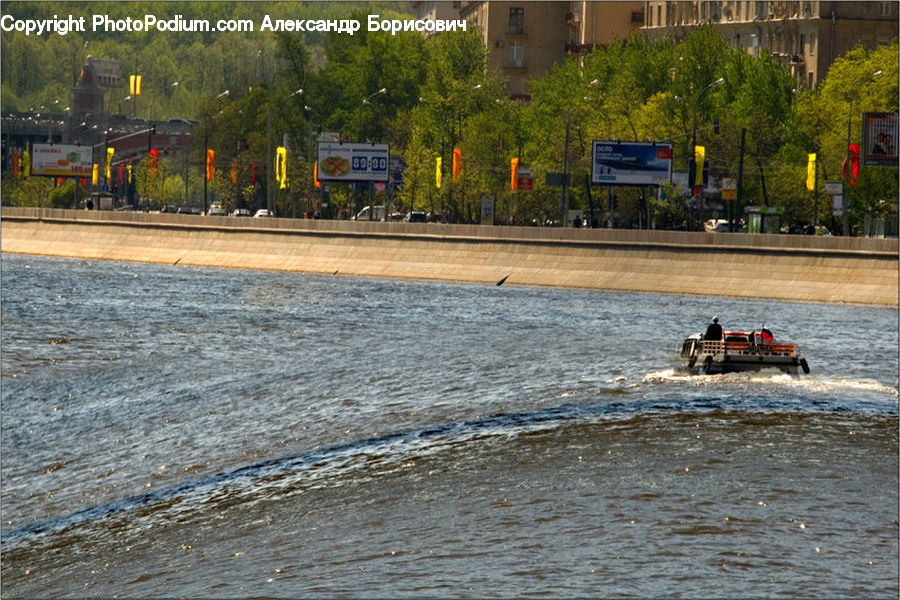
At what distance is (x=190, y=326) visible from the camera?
60.8 meters

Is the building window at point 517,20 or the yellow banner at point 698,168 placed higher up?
the building window at point 517,20

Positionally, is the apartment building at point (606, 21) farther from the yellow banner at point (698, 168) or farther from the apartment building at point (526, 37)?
the yellow banner at point (698, 168)

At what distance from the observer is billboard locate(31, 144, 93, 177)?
155 meters

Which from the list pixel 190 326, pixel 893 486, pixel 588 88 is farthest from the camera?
pixel 588 88

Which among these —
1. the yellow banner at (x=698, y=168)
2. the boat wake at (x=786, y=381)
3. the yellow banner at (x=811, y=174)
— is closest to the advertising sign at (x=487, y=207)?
the yellow banner at (x=698, y=168)

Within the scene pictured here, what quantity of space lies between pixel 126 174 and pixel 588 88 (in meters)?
93.7

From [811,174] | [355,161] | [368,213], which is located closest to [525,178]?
[355,161]

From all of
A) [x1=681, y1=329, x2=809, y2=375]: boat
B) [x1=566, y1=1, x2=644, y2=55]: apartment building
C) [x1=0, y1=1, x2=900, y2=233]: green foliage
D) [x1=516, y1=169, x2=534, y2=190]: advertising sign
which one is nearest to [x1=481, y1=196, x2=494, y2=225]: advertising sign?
[x1=0, y1=1, x2=900, y2=233]: green foliage

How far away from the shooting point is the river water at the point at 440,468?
69.5 feet

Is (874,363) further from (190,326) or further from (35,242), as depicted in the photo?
(35,242)

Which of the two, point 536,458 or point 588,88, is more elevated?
point 588,88

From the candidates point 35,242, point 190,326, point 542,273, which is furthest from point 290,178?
point 190,326

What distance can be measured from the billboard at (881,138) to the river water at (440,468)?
25577mm

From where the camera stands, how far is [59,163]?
156 metres
